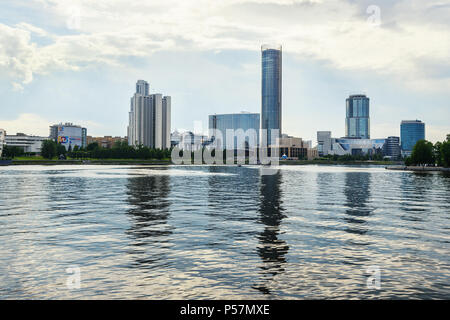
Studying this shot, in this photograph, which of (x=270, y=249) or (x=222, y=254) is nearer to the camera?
(x=222, y=254)

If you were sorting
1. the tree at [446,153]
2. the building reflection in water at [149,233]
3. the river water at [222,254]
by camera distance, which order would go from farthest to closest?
the tree at [446,153] → the building reflection in water at [149,233] → the river water at [222,254]

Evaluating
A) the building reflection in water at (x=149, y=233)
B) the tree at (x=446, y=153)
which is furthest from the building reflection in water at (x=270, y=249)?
the tree at (x=446, y=153)

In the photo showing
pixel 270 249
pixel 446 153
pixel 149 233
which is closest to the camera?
pixel 270 249

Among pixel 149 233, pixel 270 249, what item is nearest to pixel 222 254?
pixel 270 249

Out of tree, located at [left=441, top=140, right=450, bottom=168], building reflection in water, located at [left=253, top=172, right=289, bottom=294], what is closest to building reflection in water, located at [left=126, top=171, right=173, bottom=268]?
building reflection in water, located at [left=253, top=172, right=289, bottom=294]

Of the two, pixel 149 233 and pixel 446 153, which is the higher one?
pixel 446 153

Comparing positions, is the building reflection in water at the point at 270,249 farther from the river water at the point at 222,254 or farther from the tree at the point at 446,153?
the tree at the point at 446,153

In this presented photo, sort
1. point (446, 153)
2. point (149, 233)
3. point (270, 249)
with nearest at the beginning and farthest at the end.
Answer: point (270, 249) < point (149, 233) < point (446, 153)

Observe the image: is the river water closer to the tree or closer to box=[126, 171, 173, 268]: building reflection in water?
box=[126, 171, 173, 268]: building reflection in water

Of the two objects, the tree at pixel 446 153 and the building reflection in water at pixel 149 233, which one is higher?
the tree at pixel 446 153

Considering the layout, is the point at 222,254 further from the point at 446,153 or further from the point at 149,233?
the point at 446,153

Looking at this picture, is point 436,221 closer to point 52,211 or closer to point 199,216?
point 199,216
